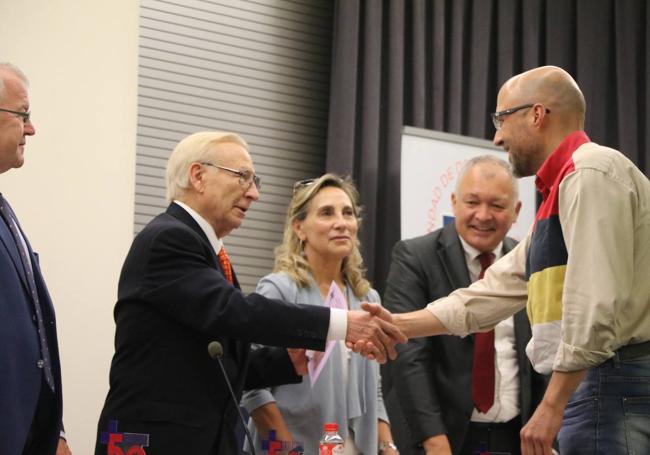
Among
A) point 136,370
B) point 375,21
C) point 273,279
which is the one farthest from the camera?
point 375,21

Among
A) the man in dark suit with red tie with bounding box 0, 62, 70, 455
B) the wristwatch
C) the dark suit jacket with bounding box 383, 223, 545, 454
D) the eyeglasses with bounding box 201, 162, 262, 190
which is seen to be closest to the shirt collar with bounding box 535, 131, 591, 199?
the eyeglasses with bounding box 201, 162, 262, 190

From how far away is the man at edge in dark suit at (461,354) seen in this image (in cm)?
367

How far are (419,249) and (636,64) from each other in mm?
2826

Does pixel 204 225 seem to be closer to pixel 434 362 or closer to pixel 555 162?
pixel 555 162

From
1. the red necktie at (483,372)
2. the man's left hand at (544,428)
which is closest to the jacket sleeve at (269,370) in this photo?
the red necktie at (483,372)

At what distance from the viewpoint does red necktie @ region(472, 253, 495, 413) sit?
3660 mm

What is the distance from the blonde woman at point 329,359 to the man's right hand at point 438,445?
0.46 ft

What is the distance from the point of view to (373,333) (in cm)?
316

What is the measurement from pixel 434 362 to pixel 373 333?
69 centimetres

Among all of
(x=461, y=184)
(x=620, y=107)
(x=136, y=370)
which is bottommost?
(x=136, y=370)

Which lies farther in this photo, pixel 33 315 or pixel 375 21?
pixel 375 21

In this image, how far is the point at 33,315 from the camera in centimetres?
274

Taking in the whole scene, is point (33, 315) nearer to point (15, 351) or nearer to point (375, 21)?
point (15, 351)

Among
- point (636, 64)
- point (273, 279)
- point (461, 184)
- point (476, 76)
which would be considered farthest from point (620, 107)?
point (273, 279)
